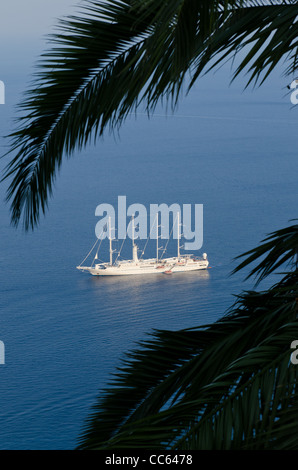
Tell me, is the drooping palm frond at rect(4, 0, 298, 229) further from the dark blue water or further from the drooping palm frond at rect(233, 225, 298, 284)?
the dark blue water

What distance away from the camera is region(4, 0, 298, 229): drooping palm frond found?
1358 millimetres

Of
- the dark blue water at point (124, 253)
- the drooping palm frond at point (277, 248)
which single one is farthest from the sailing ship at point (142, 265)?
the drooping palm frond at point (277, 248)

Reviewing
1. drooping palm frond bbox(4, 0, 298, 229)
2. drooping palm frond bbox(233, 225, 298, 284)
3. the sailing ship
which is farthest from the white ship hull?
drooping palm frond bbox(4, 0, 298, 229)

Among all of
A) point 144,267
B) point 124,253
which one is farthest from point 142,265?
point 124,253

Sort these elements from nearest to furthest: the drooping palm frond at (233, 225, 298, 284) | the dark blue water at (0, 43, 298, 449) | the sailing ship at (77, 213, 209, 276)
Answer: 1. the drooping palm frond at (233, 225, 298, 284)
2. the dark blue water at (0, 43, 298, 449)
3. the sailing ship at (77, 213, 209, 276)

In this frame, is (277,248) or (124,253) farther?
(124,253)

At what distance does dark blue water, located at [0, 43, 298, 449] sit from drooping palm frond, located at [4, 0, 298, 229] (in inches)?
391

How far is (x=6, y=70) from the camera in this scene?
125 feet

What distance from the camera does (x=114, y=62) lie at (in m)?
1.50

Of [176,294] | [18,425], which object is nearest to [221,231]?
[176,294]

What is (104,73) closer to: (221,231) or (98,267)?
(98,267)

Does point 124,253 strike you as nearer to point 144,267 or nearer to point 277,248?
point 144,267

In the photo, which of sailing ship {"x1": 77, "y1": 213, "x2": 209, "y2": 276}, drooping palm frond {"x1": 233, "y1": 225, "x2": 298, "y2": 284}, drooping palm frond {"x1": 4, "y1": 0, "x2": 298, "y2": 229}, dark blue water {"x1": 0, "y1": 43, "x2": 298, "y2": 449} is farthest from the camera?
sailing ship {"x1": 77, "y1": 213, "x2": 209, "y2": 276}

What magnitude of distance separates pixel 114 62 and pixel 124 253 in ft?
71.8
